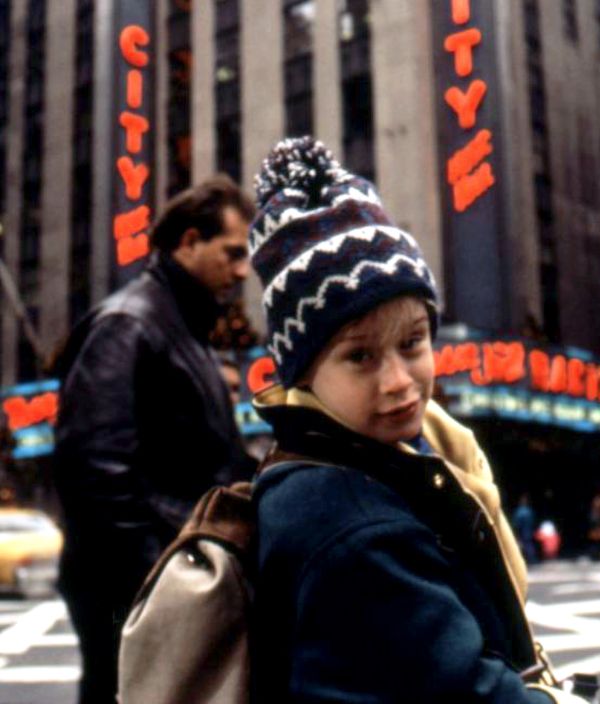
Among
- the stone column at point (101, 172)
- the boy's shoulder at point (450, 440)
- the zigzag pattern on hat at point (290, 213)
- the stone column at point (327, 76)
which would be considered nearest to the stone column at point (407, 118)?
the stone column at point (327, 76)

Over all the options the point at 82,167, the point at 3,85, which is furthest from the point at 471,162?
the point at 3,85

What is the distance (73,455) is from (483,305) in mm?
24819

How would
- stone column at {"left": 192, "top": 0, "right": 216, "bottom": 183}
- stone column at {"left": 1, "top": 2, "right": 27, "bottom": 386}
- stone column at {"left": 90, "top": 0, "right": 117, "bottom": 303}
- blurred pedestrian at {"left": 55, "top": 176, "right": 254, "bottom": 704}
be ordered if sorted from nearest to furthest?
blurred pedestrian at {"left": 55, "top": 176, "right": 254, "bottom": 704} < stone column at {"left": 90, "top": 0, "right": 117, "bottom": 303} < stone column at {"left": 192, "top": 0, "right": 216, "bottom": 183} < stone column at {"left": 1, "top": 2, "right": 27, "bottom": 386}

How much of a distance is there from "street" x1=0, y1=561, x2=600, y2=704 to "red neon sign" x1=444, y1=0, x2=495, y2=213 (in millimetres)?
13966

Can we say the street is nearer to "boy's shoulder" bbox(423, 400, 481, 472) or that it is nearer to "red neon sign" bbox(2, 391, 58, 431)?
"boy's shoulder" bbox(423, 400, 481, 472)

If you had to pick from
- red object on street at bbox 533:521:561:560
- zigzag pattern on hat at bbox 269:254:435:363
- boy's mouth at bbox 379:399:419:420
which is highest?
zigzag pattern on hat at bbox 269:254:435:363

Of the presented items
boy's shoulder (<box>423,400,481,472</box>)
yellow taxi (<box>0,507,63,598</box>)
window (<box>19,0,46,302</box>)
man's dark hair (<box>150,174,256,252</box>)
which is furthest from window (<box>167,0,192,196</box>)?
boy's shoulder (<box>423,400,481,472</box>)

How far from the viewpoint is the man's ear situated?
3.36 m

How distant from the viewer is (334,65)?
105 feet

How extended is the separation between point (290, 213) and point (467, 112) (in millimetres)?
24487

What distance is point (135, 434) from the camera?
295 centimetres

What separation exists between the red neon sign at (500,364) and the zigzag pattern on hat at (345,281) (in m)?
22.2

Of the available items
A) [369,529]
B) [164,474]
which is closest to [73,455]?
[164,474]

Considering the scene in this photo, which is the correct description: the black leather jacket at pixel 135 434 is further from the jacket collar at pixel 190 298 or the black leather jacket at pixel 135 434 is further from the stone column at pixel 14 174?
the stone column at pixel 14 174
